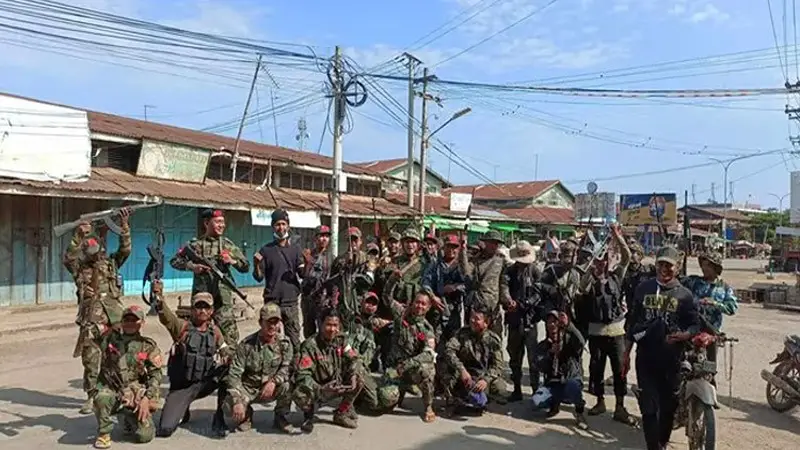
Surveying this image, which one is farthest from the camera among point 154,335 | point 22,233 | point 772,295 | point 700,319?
point 772,295

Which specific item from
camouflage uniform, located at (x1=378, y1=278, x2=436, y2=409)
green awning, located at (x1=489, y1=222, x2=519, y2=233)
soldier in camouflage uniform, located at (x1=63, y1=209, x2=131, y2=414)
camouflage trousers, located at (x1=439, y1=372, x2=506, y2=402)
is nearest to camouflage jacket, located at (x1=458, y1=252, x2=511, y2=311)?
camouflage uniform, located at (x1=378, y1=278, x2=436, y2=409)

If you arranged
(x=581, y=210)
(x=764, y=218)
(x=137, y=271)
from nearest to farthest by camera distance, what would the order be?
(x=137, y=271), (x=581, y=210), (x=764, y=218)

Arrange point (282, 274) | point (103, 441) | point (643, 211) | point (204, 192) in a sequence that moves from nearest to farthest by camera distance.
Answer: point (103, 441) → point (282, 274) → point (204, 192) → point (643, 211)

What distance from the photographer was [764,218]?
75.4 metres

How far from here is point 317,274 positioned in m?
6.96

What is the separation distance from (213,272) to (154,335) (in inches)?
257

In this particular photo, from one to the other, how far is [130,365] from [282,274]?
1700mm

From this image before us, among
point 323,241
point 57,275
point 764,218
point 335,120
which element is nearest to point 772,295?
point 335,120

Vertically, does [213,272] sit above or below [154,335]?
above

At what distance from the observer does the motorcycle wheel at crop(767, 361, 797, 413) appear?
6783 millimetres

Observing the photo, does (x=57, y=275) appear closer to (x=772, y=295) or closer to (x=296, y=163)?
(x=296, y=163)

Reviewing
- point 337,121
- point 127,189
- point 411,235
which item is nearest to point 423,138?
point 337,121

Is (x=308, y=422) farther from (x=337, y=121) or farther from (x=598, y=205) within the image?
(x=598, y=205)

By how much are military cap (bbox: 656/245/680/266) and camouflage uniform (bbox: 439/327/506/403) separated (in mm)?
1963
